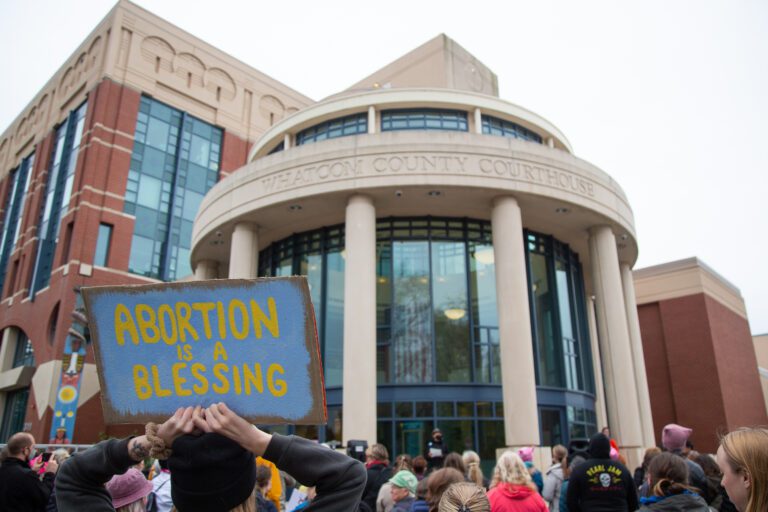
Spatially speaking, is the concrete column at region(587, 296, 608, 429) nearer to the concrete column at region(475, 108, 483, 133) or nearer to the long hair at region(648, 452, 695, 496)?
the concrete column at region(475, 108, 483, 133)

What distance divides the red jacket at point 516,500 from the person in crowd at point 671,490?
2.94 feet

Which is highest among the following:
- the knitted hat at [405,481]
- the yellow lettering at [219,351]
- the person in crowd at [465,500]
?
the yellow lettering at [219,351]

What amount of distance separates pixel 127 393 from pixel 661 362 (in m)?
30.0

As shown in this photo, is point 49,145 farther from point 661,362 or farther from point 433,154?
point 661,362

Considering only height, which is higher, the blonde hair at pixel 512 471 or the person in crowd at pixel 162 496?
the blonde hair at pixel 512 471

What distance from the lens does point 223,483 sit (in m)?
1.79

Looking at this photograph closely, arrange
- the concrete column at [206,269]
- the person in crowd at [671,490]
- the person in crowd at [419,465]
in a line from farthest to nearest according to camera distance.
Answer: the concrete column at [206,269], the person in crowd at [419,465], the person in crowd at [671,490]

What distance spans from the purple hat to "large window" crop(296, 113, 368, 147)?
708 inches

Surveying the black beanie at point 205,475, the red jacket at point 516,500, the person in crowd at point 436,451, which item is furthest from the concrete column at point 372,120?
the black beanie at point 205,475

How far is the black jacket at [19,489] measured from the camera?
5184 millimetres

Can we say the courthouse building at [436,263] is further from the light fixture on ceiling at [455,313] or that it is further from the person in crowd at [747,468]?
the person in crowd at [747,468]

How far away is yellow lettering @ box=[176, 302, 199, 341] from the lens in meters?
2.03

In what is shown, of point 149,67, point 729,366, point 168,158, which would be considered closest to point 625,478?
point 729,366

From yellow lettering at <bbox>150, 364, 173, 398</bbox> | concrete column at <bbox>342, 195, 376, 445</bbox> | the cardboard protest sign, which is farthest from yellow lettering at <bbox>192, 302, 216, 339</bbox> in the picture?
concrete column at <bbox>342, 195, 376, 445</bbox>
